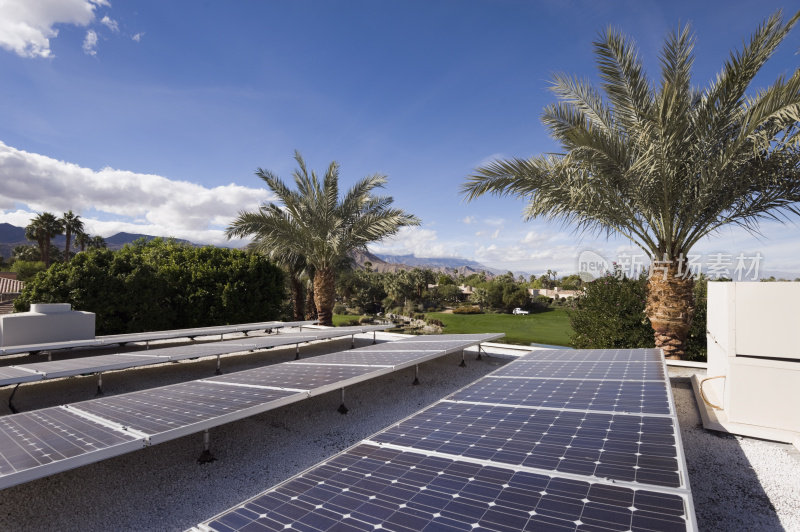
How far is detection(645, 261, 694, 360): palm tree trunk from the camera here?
9.85 m

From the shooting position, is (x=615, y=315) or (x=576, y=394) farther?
(x=615, y=315)

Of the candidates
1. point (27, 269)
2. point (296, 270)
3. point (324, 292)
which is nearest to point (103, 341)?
point (324, 292)

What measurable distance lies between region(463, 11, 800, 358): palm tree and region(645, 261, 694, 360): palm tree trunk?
2 cm

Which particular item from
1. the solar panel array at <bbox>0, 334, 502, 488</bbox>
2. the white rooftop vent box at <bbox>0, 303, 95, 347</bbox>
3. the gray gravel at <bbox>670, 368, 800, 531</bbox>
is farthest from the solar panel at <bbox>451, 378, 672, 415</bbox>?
the white rooftop vent box at <bbox>0, 303, 95, 347</bbox>

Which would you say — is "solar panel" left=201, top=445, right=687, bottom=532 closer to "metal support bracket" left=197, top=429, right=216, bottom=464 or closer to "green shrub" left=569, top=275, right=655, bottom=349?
"metal support bracket" left=197, top=429, right=216, bottom=464

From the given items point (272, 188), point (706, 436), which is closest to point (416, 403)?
point (706, 436)

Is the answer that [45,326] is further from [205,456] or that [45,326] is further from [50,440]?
[50,440]

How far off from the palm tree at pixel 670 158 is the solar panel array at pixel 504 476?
6.82 metres

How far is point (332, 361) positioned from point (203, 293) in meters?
13.0

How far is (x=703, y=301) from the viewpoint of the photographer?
510 inches

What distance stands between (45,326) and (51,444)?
908 cm

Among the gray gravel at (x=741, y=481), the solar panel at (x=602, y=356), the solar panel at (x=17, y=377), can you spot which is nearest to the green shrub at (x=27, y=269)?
the solar panel at (x=17, y=377)

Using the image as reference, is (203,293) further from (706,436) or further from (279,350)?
(706,436)

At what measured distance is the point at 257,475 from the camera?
464cm
